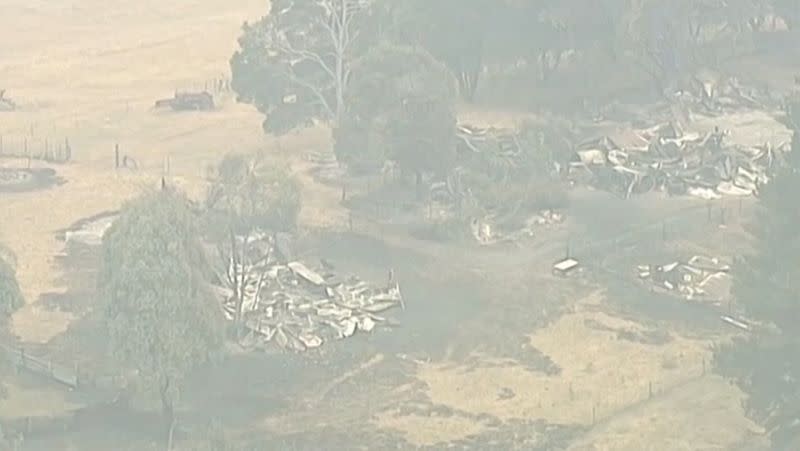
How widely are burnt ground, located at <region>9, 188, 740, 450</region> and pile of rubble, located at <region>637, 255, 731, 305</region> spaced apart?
1.20 meters

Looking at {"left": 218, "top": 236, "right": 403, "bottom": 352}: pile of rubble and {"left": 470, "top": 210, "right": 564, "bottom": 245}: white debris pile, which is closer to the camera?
{"left": 218, "top": 236, "right": 403, "bottom": 352}: pile of rubble

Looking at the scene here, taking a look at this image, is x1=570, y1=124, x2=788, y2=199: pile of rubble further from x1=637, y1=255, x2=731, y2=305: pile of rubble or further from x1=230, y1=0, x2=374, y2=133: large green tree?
x1=230, y1=0, x2=374, y2=133: large green tree

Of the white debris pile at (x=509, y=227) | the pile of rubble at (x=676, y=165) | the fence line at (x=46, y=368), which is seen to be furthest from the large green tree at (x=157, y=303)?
the pile of rubble at (x=676, y=165)

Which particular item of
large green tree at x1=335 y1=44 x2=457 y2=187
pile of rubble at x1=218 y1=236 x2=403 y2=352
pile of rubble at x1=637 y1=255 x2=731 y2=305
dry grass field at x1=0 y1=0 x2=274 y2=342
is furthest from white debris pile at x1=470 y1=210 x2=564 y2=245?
dry grass field at x1=0 y1=0 x2=274 y2=342

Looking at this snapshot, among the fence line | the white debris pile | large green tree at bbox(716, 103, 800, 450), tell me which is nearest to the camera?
large green tree at bbox(716, 103, 800, 450)

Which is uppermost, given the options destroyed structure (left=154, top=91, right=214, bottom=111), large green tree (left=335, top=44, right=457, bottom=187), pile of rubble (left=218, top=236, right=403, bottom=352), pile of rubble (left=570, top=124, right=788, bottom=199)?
large green tree (left=335, top=44, right=457, bottom=187)

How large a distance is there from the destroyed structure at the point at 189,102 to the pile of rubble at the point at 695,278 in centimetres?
3577

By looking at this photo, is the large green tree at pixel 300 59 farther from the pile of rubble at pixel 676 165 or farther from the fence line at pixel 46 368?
the fence line at pixel 46 368

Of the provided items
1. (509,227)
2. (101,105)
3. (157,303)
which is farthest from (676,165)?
(101,105)

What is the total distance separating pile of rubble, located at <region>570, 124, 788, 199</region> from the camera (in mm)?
65375

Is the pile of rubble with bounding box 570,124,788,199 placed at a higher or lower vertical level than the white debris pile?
higher

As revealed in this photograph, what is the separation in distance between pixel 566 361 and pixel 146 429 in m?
13.3

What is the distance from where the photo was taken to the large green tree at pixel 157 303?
41031mm

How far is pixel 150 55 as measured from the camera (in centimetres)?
10206
